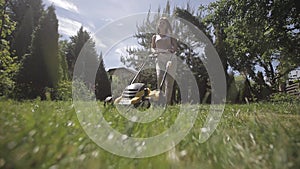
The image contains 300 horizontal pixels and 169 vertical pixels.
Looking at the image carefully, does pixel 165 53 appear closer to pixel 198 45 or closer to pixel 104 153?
pixel 104 153

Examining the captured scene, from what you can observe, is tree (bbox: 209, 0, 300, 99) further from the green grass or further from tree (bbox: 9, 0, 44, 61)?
tree (bbox: 9, 0, 44, 61)

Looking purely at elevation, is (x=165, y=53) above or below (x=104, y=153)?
above

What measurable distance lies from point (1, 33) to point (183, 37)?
1670 cm

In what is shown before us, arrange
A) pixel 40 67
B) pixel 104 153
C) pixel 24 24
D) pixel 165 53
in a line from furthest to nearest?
pixel 24 24 < pixel 40 67 < pixel 165 53 < pixel 104 153

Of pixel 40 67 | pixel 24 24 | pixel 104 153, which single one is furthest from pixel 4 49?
pixel 24 24

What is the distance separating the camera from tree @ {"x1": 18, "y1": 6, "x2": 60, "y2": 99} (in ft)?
50.8

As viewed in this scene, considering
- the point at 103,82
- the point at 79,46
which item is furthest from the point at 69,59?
the point at 103,82

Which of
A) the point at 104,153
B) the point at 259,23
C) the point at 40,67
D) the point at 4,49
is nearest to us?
the point at 104,153

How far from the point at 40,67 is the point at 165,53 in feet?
38.5

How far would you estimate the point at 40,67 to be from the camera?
15625 mm

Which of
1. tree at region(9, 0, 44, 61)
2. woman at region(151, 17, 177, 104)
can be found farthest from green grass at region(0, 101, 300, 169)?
tree at region(9, 0, 44, 61)

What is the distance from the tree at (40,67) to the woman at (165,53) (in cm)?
1071

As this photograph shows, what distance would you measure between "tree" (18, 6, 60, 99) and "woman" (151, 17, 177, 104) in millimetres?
10710

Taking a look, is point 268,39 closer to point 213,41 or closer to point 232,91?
point 232,91
